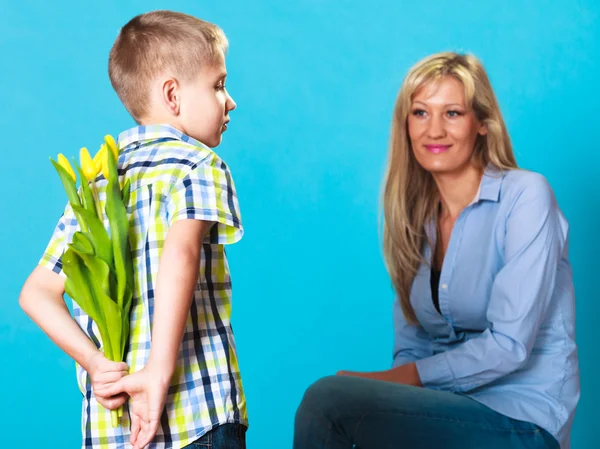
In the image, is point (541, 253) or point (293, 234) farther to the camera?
point (293, 234)

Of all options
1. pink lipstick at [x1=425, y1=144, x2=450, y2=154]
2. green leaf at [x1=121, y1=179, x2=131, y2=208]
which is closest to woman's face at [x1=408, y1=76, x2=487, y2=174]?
pink lipstick at [x1=425, y1=144, x2=450, y2=154]

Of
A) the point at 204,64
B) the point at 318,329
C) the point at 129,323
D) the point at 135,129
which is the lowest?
the point at 318,329

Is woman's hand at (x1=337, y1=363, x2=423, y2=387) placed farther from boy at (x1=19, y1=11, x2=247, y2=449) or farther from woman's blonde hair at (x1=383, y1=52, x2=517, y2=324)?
boy at (x1=19, y1=11, x2=247, y2=449)

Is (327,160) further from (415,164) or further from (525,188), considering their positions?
(525,188)

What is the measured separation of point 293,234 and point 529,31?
1144mm

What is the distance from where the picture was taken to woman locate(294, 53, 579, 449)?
6.18 feet

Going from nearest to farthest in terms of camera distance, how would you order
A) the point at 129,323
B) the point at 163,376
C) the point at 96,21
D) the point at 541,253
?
1. the point at 163,376
2. the point at 129,323
3. the point at 541,253
4. the point at 96,21

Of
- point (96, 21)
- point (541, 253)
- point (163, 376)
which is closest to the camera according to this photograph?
point (163, 376)

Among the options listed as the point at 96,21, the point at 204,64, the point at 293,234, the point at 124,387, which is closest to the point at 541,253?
the point at 204,64

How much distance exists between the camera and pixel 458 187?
223 cm

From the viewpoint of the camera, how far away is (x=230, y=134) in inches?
118

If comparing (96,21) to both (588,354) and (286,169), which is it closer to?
(286,169)

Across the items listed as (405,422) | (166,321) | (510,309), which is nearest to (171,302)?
(166,321)

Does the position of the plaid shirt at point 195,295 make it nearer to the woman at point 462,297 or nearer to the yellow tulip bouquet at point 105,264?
the yellow tulip bouquet at point 105,264
